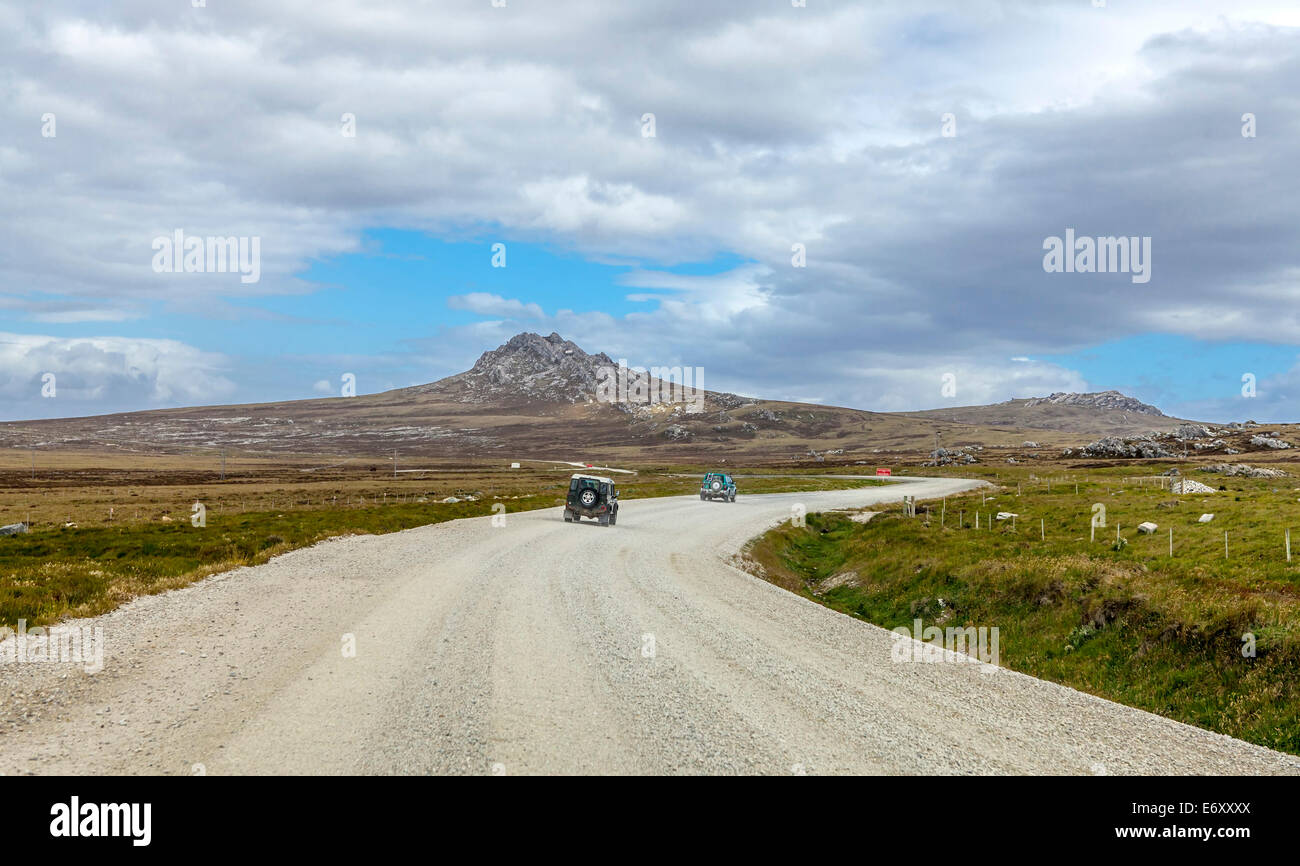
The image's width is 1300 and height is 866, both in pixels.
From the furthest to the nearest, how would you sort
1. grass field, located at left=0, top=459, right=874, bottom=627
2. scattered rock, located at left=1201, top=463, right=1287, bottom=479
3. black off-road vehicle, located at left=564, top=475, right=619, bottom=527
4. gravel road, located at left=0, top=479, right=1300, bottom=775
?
scattered rock, located at left=1201, top=463, right=1287, bottom=479 < black off-road vehicle, located at left=564, top=475, right=619, bottom=527 < grass field, located at left=0, top=459, right=874, bottom=627 < gravel road, located at left=0, top=479, right=1300, bottom=775

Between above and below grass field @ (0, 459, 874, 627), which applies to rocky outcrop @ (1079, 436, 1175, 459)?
above

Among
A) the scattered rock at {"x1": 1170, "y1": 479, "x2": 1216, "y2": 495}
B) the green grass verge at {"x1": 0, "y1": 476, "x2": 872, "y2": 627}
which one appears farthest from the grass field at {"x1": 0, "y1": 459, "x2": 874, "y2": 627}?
the scattered rock at {"x1": 1170, "y1": 479, "x2": 1216, "y2": 495}

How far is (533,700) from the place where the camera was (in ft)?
32.5

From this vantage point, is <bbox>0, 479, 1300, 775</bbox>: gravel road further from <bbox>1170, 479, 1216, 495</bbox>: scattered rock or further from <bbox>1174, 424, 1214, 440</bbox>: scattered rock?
<bbox>1174, 424, 1214, 440</bbox>: scattered rock

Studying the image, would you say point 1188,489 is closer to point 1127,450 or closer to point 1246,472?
point 1246,472

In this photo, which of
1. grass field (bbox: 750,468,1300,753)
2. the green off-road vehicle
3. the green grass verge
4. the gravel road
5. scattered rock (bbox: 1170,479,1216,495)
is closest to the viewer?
the gravel road

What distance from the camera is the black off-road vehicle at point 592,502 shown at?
3950 centimetres

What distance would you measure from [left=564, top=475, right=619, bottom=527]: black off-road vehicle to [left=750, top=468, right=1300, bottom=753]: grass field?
28.6 feet

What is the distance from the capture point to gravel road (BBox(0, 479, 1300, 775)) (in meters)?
7.98

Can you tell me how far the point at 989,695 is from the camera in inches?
448

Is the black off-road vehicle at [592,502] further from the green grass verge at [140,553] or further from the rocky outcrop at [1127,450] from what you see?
the rocky outcrop at [1127,450]

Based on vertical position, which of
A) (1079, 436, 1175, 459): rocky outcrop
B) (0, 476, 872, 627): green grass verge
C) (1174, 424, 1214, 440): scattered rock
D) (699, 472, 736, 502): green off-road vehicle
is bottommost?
(699, 472, 736, 502): green off-road vehicle

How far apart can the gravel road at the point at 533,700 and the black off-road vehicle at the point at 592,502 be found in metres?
20.9
